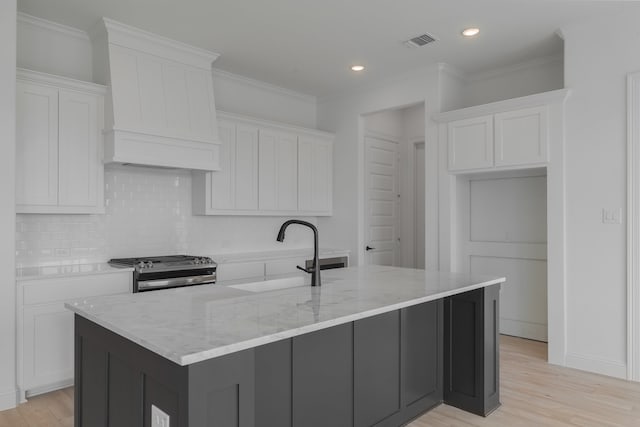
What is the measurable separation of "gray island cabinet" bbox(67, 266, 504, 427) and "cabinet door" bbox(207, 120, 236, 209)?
2047 millimetres

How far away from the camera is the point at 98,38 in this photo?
3883 millimetres

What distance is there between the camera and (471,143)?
175 inches

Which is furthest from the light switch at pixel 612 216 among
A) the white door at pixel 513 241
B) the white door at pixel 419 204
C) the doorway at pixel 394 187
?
the white door at pixel 419 204

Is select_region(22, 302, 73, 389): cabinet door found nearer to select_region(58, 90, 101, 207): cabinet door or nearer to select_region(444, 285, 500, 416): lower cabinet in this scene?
select_region(58, 90, 101, 207): cabinet door

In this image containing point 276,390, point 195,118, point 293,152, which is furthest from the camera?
point 293,152

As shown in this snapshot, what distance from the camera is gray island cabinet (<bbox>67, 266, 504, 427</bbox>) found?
147cm

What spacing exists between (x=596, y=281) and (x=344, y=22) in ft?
10.1

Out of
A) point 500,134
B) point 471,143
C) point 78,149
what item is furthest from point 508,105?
point 78,149

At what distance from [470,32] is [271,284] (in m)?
2.89

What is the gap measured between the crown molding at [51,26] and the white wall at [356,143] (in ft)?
10.0

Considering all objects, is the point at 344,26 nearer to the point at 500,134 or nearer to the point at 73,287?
the point at 500,134

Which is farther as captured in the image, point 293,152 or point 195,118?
point 293,152

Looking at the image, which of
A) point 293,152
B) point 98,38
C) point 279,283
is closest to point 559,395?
point 279,283

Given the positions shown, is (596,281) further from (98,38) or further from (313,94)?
(98,38)
